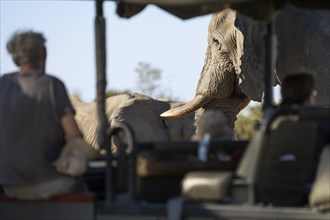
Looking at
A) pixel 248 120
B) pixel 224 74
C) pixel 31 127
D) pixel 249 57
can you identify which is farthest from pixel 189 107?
pixel 248 120

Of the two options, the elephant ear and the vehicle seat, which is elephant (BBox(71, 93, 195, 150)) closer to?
the elephant ear

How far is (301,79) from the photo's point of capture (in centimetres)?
579

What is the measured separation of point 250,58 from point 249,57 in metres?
0.02

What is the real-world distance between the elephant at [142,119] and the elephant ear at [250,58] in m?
1.39

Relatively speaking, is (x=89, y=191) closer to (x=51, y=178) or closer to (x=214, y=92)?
(x=51, y=178)

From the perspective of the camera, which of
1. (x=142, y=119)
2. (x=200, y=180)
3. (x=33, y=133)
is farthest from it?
(x=142, y=119)

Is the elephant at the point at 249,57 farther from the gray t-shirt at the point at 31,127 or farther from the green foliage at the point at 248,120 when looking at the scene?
the green foliage at the point at 248,120

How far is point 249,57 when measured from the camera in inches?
571

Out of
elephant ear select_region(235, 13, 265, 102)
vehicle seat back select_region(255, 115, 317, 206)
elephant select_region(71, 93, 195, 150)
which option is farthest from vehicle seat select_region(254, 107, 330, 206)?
elephant select_region(71, 93, 195, 150)

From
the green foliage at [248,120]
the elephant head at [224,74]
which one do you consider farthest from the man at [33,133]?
the green foliage at [248,120]

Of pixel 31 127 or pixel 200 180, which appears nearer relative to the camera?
pixel 200 180

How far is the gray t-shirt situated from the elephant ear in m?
8.74

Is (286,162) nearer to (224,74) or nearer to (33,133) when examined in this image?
(33,133)

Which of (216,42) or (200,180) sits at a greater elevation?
(200,180)
